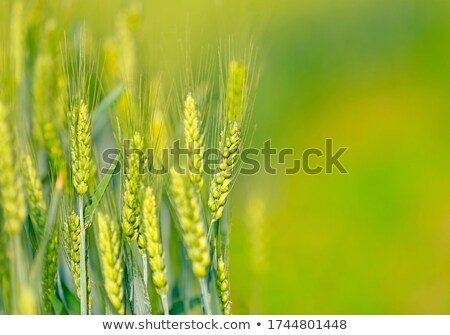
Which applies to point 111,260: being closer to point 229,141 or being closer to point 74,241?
point 74,241

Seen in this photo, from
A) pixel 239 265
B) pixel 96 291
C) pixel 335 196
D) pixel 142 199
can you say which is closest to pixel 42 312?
pixel 96 291

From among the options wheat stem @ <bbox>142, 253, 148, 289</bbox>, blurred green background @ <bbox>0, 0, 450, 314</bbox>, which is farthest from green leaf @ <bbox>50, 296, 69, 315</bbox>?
blurred green background @ <bbox>0, 0, 450, 314</bbox>

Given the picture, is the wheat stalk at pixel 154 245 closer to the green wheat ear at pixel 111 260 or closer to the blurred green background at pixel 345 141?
the green wheat ear at pixel 111 260

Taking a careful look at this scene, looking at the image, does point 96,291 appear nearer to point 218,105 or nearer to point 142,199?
point 142,199

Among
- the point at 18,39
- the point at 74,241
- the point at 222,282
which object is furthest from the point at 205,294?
the point at 18,39

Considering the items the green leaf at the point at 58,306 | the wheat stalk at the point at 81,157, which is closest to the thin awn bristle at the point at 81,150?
the wheat stalk at the point at 81,157
